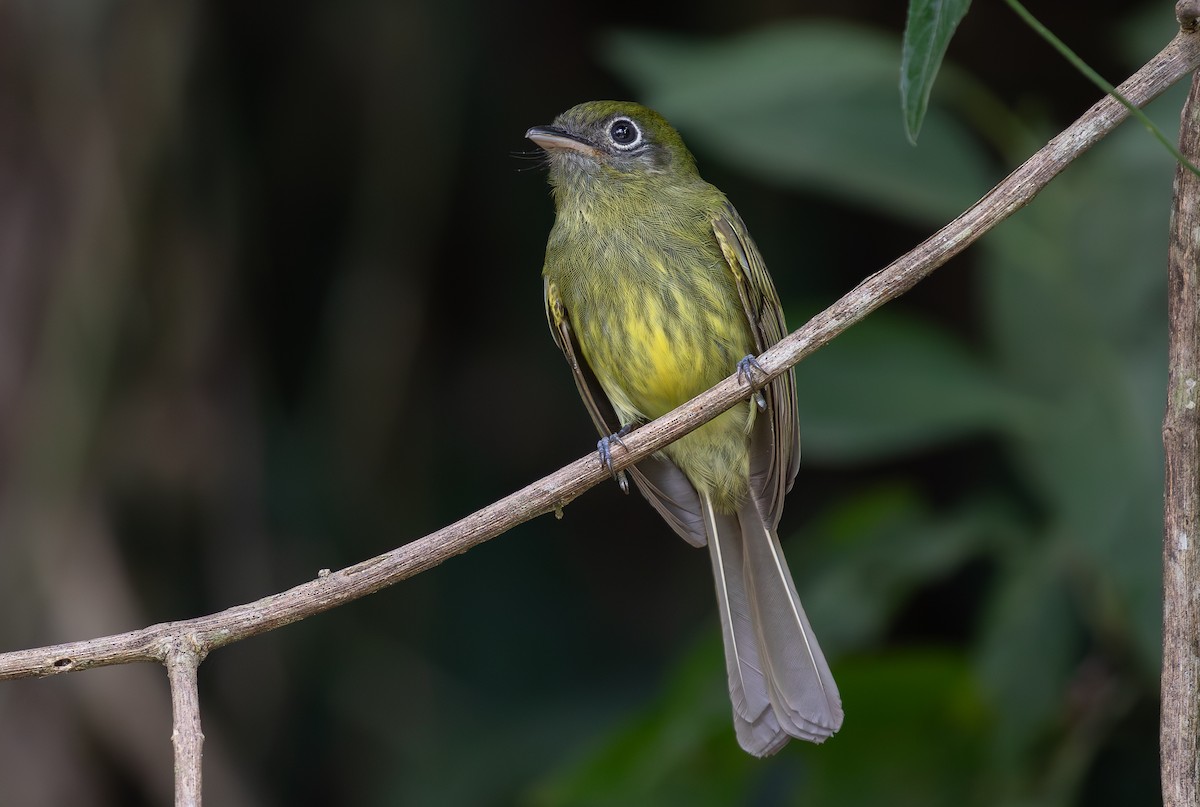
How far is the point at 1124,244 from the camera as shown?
360 cm

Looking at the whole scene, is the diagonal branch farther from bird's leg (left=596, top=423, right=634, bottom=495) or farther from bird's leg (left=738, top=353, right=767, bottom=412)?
bird's leg (left=596, top=423, right=634, bottom=495)

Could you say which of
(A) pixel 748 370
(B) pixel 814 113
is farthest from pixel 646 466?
(B) pixel 814 113

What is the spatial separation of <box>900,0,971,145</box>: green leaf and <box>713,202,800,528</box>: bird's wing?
1.32m

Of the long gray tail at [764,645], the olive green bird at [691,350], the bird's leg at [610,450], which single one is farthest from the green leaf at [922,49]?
the long gray tail at [764,645]

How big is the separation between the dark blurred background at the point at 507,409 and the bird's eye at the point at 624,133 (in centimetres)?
13

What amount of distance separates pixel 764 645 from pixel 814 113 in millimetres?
1555

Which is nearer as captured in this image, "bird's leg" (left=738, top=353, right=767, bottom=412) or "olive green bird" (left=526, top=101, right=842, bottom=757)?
"bird's leg" (left=738, top=353, right=767, bottom=412)

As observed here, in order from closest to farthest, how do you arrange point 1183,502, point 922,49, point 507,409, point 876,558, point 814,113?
point 922,49, point 1183,502, point 876,558, point 814,113, point 507,409

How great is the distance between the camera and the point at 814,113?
381 cm

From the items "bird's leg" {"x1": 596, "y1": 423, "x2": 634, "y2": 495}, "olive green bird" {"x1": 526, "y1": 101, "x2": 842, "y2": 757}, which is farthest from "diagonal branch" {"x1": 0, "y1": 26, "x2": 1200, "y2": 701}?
"olive green bird" {"x1": 526, "y1": 101, "x2": 842, "y2": 757}

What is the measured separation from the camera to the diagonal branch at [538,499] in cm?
193

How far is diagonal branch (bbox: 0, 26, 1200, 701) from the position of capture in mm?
1931

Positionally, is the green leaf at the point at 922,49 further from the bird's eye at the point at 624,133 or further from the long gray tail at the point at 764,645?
the bird's eye at the point at 624,133

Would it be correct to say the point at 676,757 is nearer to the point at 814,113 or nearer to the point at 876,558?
the point at 876,558
